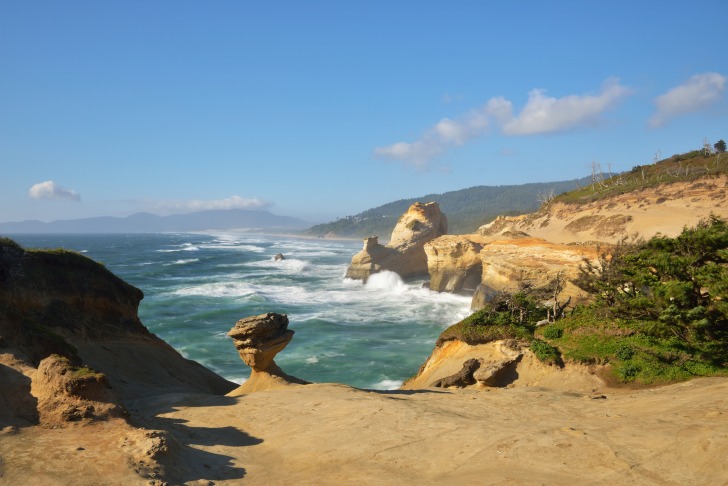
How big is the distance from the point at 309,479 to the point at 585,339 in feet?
41.8

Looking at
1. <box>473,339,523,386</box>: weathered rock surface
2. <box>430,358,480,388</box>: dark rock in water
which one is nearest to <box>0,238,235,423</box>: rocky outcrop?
<box>430,358,480,388</box>: dark rock in water

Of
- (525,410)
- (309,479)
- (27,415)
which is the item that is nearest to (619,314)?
(525,410)

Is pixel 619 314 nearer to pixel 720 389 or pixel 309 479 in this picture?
pixel 720 389

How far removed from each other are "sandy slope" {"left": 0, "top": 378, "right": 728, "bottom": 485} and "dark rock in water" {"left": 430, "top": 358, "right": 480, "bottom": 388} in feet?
14.2

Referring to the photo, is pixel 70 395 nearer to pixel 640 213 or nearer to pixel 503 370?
pixel 503 370

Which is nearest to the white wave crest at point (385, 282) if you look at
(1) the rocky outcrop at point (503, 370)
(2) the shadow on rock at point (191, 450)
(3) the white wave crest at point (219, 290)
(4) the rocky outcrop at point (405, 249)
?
(4) the rocky outcrop at point (405, 249)

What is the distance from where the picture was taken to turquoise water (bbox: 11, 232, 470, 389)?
91.3 feet

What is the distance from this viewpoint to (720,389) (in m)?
11.5

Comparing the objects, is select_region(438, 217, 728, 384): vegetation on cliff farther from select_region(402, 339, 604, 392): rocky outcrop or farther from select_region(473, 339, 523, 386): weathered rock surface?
select_region(473, 339, 523, 386): weathered rock surface

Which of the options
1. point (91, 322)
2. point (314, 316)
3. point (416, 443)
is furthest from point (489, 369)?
point (314, 316)

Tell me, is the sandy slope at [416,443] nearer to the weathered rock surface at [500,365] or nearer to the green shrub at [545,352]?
the green shrub at [545,352]

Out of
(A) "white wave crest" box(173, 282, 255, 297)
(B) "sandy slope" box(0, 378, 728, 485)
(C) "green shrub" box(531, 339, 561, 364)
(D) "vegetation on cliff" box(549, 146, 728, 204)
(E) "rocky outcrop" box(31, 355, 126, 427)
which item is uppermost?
(D) "vegetation on cliff" box(549, 146, 728, 204)

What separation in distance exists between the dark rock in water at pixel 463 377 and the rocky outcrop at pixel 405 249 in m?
40.4

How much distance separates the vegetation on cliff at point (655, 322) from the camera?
1418 cm
